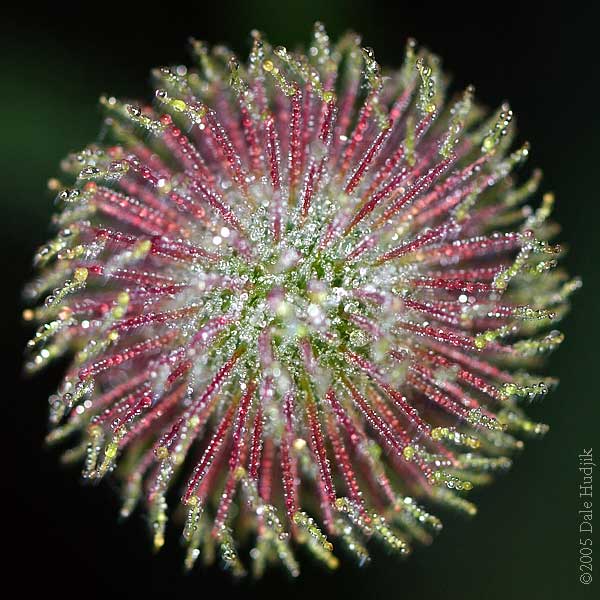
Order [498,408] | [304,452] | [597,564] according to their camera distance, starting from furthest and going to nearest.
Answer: [597,564] → [498,408] → [304,452]

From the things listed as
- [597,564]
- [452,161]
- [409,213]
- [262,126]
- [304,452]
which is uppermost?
[262,126]

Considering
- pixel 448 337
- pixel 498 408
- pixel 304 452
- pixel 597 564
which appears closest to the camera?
pixel 304 452

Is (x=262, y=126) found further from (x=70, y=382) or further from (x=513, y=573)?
(x=513, y=573)

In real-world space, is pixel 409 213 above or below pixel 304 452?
above

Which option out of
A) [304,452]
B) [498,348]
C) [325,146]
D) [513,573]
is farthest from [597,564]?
[325,146]

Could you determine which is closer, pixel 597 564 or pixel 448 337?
pixel 448 337

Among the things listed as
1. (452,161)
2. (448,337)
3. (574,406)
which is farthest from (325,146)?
(574,406)
